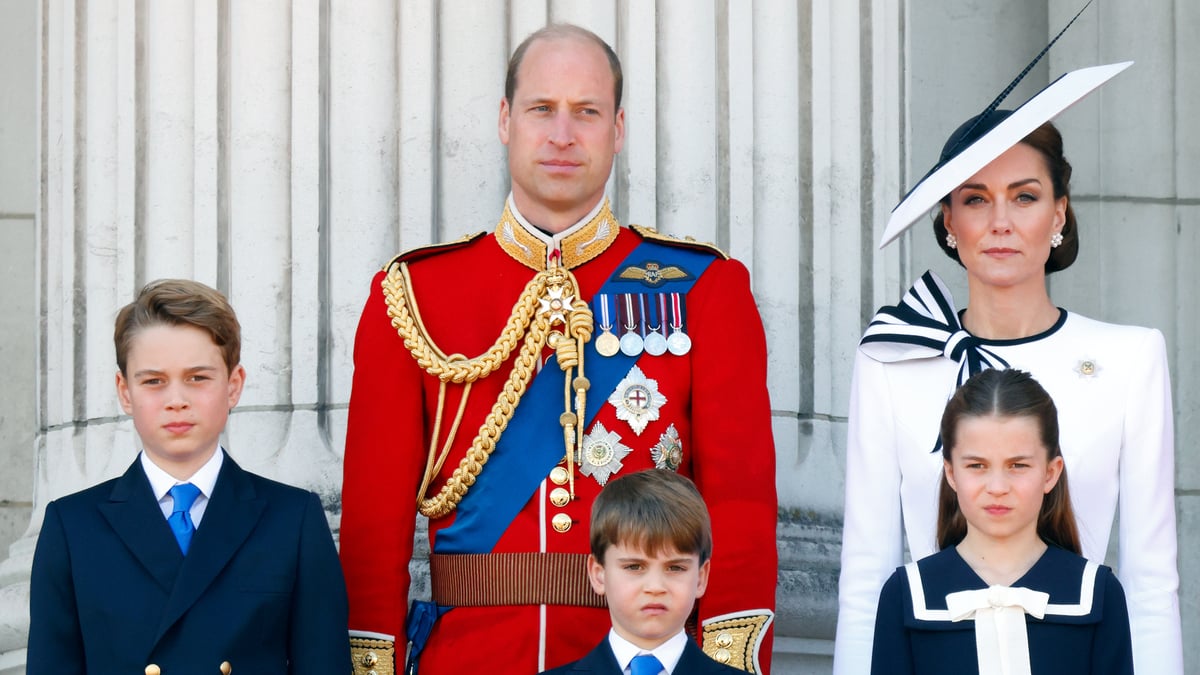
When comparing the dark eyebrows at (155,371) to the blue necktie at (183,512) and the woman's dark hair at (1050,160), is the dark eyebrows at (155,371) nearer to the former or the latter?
the blue necktie at (183,512)

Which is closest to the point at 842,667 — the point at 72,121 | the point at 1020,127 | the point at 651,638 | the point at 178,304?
the point at 651,638

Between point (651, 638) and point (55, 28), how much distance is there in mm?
2786

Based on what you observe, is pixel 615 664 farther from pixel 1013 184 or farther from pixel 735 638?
pixel 1013 184

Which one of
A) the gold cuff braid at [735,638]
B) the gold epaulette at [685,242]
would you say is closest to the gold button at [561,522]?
the gold cuff braid at [735,638]

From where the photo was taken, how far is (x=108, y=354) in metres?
5.12

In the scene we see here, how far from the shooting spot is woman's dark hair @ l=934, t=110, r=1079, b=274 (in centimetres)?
409

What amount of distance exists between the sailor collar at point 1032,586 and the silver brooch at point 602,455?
0.64 metres

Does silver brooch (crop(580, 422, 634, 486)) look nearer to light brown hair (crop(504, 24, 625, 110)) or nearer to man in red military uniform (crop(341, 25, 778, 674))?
man in red military uniform (crop(341, 25, 778, 674))

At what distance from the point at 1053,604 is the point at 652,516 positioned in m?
0.75

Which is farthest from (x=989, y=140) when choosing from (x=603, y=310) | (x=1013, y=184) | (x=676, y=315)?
(x=603, y=310)

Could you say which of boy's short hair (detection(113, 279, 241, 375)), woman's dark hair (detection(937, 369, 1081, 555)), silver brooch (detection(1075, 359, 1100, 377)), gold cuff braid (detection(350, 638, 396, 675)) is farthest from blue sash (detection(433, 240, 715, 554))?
silver brooch (detection(1075, 359, 1100, 377))

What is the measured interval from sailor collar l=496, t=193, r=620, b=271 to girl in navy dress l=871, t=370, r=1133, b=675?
0.88 m

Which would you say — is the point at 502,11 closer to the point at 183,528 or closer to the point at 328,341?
the point at 328,341

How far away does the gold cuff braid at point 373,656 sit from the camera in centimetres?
398
